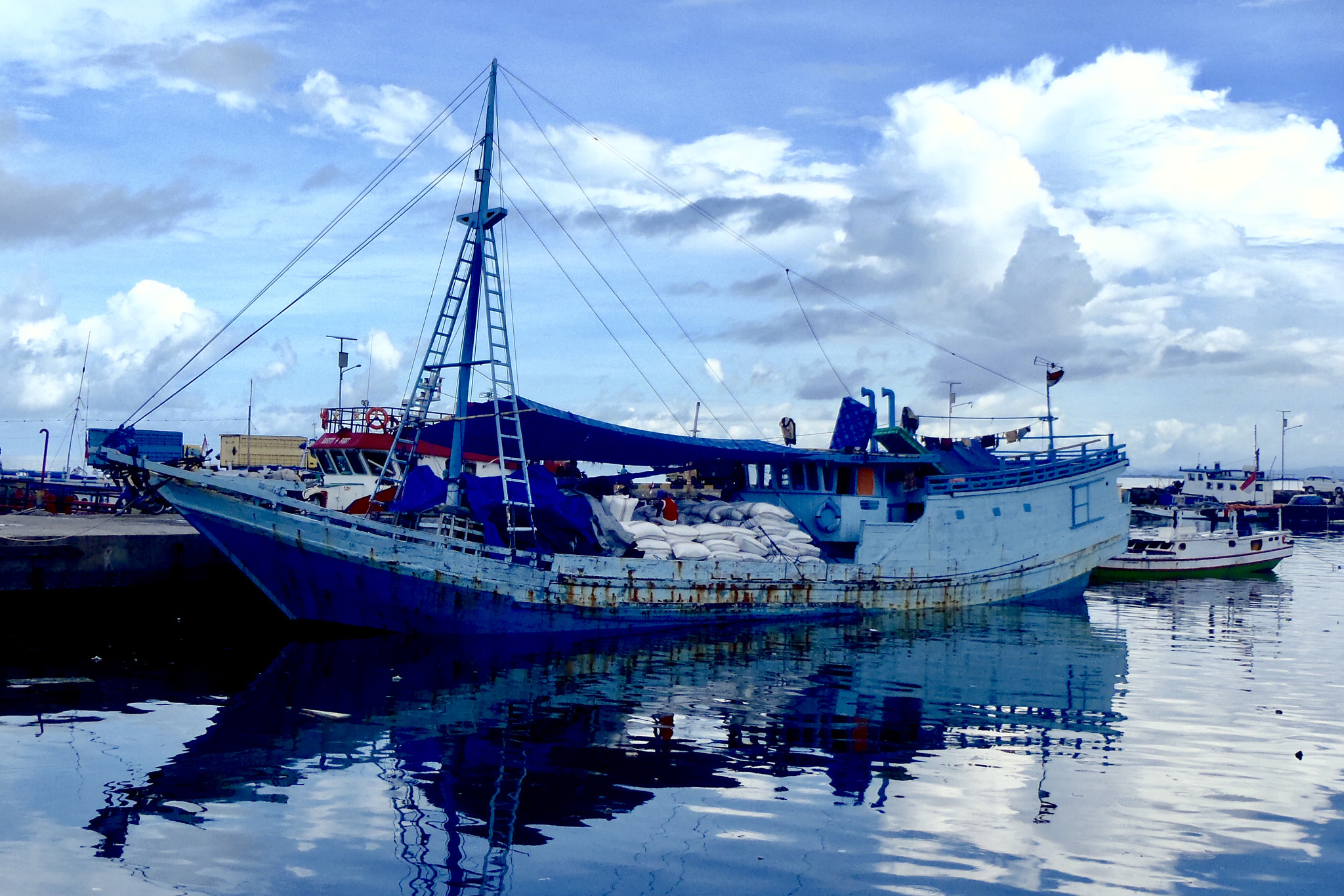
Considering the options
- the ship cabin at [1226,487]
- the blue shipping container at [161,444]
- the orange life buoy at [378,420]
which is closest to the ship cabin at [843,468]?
the orange life buoy at [378,420]

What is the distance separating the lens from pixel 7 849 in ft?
29.2

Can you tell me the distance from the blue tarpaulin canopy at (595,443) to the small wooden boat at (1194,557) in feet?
74.0

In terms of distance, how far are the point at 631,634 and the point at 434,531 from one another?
5.18 meters

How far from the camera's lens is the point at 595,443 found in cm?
2525

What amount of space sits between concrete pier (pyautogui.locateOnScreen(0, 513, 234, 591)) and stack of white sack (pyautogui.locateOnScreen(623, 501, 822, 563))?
36.7 feet

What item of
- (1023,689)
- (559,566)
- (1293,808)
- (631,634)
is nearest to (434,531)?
(559,566)

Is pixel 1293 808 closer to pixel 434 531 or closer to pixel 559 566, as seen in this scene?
pixel 559 566

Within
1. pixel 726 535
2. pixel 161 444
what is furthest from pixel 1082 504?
pixel 161 444

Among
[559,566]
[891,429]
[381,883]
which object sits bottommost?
[381,883]

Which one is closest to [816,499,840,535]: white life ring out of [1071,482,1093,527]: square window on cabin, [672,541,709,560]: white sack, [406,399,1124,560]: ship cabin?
[406,399,1124,560]: ship cabin

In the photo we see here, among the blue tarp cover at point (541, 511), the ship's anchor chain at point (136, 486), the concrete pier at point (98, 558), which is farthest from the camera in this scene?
the blue tarp cover at point (541, 511)

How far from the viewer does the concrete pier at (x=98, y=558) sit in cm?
2195

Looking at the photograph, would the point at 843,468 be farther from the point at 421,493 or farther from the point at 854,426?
the point at 421,493

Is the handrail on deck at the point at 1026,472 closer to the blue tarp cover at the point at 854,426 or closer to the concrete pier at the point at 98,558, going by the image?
the blue tarp cover at the point at 854,426
